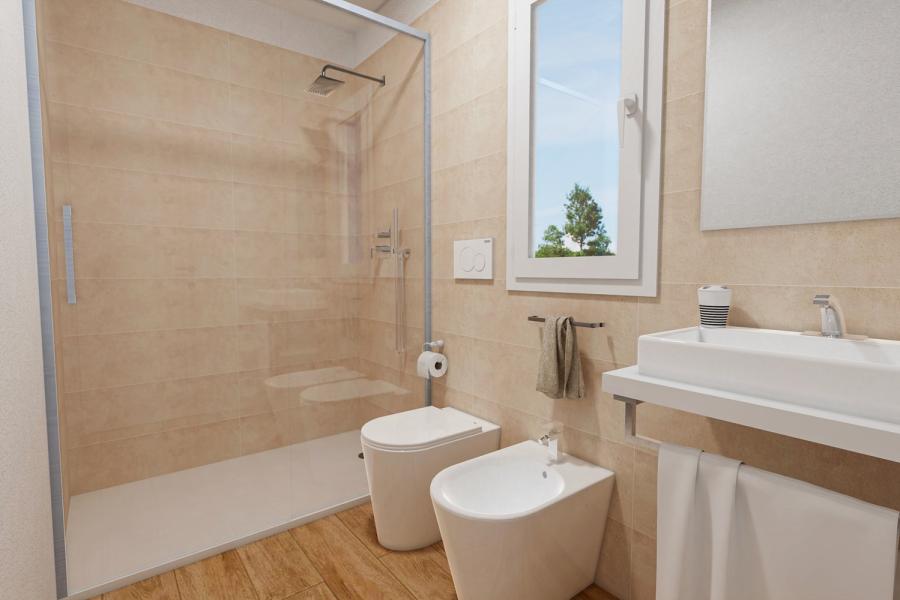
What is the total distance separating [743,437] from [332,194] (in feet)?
6.07

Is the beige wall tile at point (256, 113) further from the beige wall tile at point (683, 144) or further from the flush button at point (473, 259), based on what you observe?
the beige wall tile at point (683, 144)

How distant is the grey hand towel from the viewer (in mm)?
1668

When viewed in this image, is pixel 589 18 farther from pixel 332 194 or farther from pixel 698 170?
pixel 332 194

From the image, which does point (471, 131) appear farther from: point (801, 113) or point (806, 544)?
point (806, 544)

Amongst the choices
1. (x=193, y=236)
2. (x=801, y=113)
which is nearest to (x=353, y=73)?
(x=193, y=236)

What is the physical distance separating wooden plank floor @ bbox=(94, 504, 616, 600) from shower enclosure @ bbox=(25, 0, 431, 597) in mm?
88

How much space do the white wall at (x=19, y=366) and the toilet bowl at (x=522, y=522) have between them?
1035mm

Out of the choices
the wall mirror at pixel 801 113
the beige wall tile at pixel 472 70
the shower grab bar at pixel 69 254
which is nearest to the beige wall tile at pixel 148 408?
the shower grab bar at pixel 69 254

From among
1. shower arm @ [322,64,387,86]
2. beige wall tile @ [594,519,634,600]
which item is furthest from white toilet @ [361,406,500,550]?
shower arm @ [322,64,387,86]

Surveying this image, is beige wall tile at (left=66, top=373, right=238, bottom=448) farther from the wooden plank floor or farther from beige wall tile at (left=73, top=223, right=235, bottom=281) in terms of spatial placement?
the wooden plank floor

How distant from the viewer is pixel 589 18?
1.66 m

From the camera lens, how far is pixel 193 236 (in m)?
1.88

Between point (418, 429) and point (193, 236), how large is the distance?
1.26 meters

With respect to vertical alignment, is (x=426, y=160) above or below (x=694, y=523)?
above
